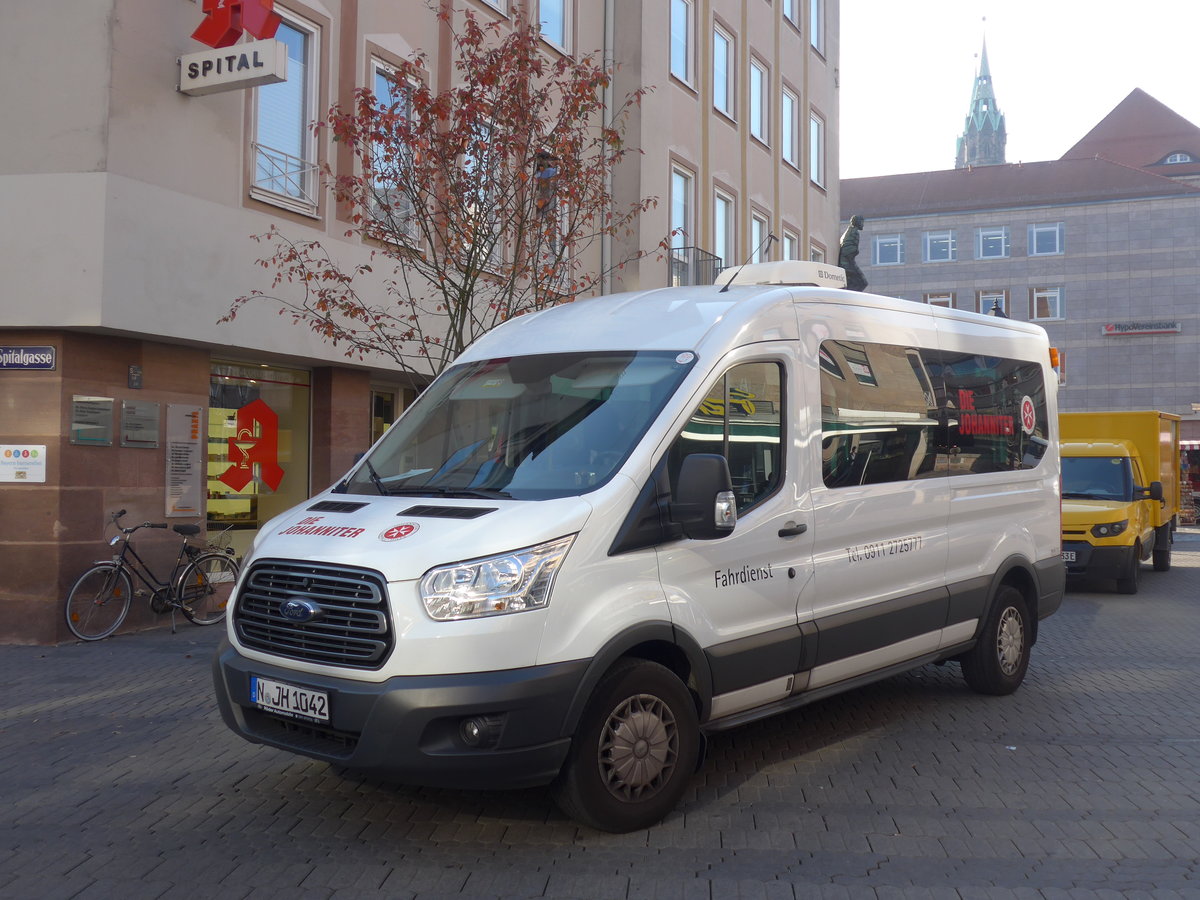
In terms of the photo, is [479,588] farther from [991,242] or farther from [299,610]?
[991,242]

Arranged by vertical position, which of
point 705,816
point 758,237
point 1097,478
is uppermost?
point 758,237

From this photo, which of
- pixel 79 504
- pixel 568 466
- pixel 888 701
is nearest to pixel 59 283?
pixel 79 504

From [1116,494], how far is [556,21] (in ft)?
35.2

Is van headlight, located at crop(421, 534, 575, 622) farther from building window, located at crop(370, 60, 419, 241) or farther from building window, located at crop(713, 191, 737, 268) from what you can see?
building window, located at crop(713, 191, 737, 268)

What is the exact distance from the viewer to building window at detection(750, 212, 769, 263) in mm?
25031

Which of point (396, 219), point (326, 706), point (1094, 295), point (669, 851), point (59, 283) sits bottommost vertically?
point (669, 851)

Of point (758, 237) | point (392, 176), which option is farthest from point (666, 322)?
point (758, 237)

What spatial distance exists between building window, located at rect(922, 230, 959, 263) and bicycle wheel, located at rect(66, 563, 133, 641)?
55196 millimetres

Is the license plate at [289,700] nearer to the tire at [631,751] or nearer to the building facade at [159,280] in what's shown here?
the tire at [631,751]

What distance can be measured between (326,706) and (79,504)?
714 cm

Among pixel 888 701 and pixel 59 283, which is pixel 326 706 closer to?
pixel 888 701

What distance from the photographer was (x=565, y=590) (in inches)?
189

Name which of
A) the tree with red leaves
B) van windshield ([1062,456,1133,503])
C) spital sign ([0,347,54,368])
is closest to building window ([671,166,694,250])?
van windshield ([1062,456,1133,503])

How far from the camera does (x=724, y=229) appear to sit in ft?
78.8
